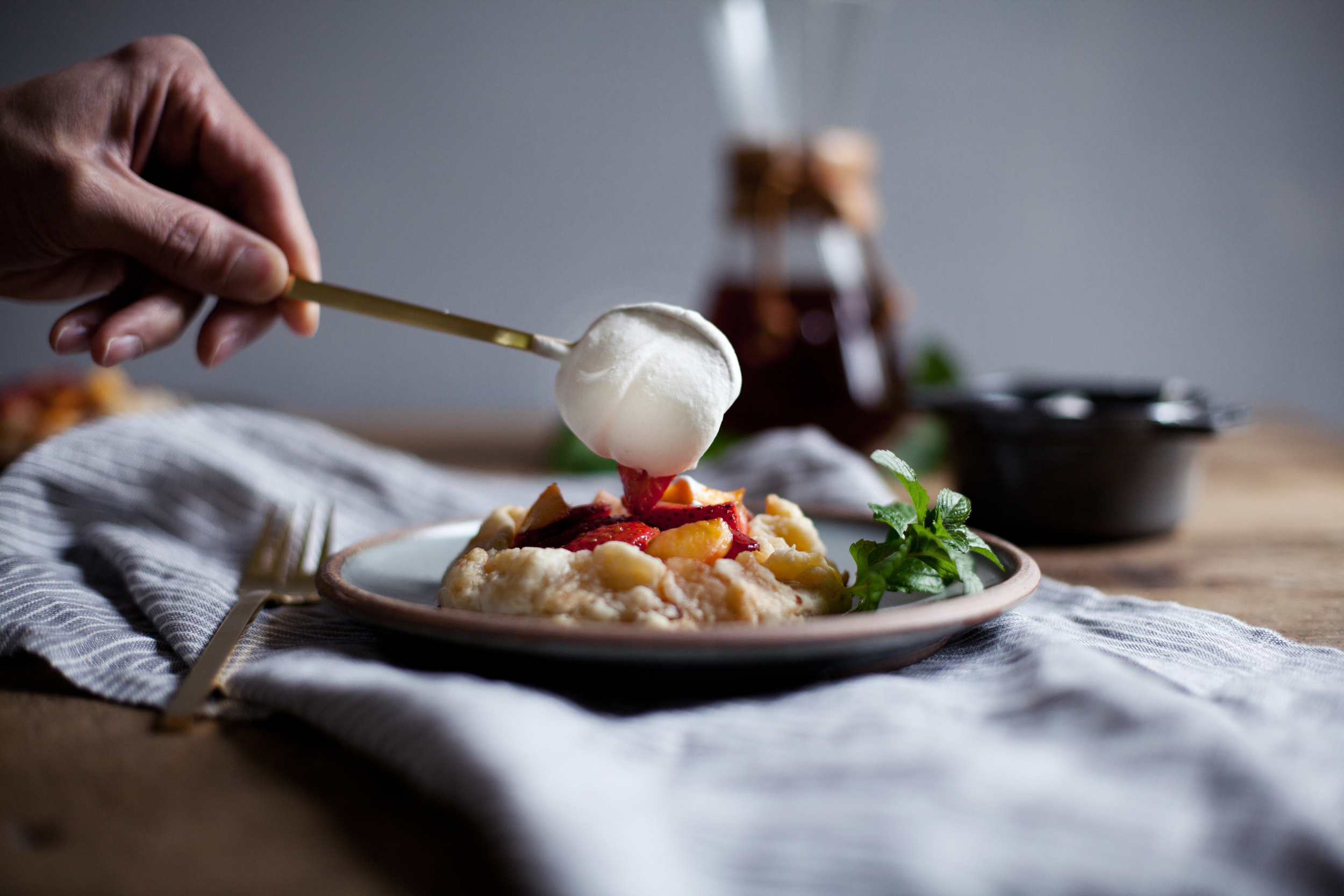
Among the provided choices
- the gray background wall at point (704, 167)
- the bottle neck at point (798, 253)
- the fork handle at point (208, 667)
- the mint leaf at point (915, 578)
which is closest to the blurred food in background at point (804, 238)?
the bottle neck at point (798, 253)

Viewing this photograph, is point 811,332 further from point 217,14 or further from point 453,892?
point 217,14

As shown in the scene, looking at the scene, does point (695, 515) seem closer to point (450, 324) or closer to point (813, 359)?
point (450, 324)

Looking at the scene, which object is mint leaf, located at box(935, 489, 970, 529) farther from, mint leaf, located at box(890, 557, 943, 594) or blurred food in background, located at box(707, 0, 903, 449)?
blurred food in background, located at box(707, 0, 903, 449)

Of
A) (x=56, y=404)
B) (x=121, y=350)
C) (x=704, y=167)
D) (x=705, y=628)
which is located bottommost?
(x=56, y=404)

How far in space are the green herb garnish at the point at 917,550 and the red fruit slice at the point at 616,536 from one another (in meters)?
0.21

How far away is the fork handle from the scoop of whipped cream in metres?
0.41

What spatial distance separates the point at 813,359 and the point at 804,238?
0.80 ft

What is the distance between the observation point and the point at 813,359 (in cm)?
202

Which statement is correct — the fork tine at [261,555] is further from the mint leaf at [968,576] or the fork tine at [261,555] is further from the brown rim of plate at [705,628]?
the mint leaf at [968,576]

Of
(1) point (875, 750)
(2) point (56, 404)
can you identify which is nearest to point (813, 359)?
(1) point (875, 750)

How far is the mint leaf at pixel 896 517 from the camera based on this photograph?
3.29 ft

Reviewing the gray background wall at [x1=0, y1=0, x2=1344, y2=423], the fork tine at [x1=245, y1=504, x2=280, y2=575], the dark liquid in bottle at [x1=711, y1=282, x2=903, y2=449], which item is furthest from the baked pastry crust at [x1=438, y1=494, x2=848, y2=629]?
the gray background wall at [x1=0, y1=0, x2=1344, y2=423]

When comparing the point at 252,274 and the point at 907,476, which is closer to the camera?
the point at 907,476

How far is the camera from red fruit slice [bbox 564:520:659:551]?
100 cm
